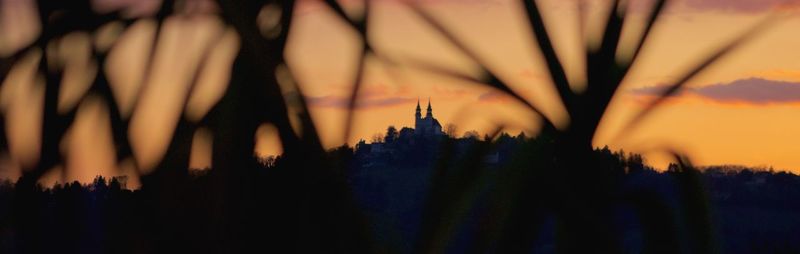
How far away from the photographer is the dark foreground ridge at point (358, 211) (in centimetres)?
54

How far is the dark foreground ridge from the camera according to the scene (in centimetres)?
54

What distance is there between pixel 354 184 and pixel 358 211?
0.12 feet

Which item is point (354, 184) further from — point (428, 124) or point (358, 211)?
point (428, 124)

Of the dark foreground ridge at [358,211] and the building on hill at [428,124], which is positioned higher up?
the building on hill at [428,124]

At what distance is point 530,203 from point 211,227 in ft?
0.68

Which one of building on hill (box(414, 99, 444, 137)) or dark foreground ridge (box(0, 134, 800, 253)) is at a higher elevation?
building on hill (box(414, 99, 444, 137))

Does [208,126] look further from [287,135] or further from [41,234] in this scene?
[41,234]

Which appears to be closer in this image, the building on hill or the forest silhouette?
the forest silhouette

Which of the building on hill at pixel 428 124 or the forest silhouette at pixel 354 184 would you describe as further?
the building on hill at pixel 428 124

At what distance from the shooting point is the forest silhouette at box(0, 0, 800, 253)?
534 millimetres

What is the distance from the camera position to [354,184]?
55cm

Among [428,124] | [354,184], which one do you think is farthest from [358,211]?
[428,124]

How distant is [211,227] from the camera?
53 centimetres

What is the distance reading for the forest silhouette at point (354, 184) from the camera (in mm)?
534
